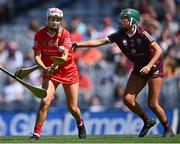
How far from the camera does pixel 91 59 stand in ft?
71.3

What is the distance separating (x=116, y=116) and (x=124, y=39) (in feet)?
16.5

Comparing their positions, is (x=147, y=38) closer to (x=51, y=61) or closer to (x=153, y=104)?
(x=153, y=104)

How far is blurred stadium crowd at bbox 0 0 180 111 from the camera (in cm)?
2052

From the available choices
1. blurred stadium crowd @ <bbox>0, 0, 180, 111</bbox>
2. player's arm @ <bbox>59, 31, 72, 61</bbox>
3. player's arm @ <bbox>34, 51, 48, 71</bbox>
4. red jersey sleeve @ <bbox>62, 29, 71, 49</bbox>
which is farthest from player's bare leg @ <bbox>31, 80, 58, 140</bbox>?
blurred stadium crowd @ <bbox>0, 0, 180, 111</bbox>

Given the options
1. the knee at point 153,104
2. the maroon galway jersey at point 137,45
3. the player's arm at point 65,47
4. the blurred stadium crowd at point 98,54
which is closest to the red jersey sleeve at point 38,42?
the player's arm at point 65,47

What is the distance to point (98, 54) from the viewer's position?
21781mm

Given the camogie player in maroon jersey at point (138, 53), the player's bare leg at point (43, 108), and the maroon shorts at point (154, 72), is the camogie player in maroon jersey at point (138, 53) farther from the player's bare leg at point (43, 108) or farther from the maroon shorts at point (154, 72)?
the player's bare leg at point (43, 108)

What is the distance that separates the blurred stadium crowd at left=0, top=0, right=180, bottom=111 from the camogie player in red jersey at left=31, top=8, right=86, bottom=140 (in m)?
5.10

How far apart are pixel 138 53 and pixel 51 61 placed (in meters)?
1.49

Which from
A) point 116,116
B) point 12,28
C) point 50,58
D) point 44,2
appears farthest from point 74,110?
point 44,2

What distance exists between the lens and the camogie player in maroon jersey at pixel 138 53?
15.0 meters

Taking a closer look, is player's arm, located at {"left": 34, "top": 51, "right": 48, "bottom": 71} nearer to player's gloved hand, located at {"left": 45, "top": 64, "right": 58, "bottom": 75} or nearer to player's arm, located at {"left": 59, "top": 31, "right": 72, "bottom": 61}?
player's gloved hand, located at {"left": 45, "top": 64, "right": 58, "bottom": 75}

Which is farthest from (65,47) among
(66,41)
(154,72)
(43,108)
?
(154,72)

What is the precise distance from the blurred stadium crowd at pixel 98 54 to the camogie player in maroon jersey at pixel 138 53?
14.7ft
